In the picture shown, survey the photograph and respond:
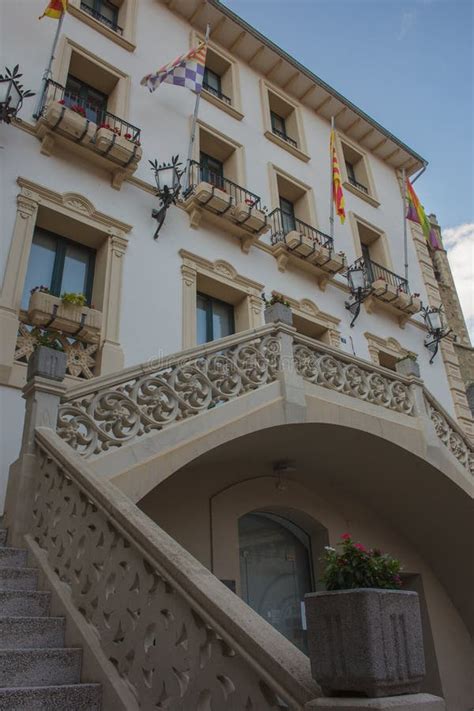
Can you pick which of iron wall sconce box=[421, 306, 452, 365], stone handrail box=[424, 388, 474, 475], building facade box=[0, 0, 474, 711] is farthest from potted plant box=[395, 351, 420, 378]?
iron wall sconce box=[421, 306, 452, 365]

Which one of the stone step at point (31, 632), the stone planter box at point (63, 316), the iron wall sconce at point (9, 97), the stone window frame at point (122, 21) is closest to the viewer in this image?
the stone step at point (31, 632)

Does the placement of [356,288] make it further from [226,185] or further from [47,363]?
[47,363]

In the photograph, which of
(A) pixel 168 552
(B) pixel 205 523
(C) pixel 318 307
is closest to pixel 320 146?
(C) pixel 318 307

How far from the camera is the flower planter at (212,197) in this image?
36.3 ft

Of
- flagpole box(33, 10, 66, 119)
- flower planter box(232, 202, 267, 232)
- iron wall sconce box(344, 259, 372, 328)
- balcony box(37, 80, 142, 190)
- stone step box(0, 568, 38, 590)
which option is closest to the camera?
stone step box(0, 568, 38, 590)

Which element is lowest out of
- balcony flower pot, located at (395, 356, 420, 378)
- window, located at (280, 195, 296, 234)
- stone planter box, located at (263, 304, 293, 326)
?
balcony flower pot, located at (395, 356, 420, 378)

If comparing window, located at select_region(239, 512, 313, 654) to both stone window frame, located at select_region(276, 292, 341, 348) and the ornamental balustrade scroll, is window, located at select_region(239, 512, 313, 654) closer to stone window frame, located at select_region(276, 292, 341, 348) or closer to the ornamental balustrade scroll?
stone window frame, located at select_region(276, 292, 341, 348)

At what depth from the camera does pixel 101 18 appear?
12.6 meters

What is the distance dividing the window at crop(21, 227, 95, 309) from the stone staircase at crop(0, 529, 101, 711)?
5.88 metres

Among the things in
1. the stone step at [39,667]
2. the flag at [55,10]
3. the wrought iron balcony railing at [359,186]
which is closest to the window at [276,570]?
the stone step at [39,667]

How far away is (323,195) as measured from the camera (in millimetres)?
15297

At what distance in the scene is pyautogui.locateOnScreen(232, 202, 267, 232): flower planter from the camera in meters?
11.6

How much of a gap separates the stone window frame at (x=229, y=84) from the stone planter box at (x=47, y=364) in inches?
422

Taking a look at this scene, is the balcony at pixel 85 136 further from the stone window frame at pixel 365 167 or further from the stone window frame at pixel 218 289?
the stone window frame at pixel 365 167
